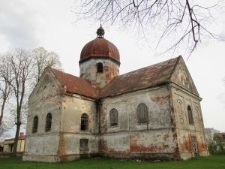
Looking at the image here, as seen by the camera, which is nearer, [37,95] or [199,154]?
[199,154]

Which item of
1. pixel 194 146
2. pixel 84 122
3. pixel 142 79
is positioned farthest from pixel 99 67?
pixel 194 146

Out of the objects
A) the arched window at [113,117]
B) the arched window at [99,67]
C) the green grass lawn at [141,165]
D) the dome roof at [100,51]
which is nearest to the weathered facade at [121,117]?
the arched window at [113,117]

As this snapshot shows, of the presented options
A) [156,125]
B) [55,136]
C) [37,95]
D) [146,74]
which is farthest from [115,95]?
[37,95]

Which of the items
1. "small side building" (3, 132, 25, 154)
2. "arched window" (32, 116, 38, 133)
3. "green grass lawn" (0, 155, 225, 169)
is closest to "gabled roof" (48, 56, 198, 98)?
"arched window" (32, 116, 38, 133)

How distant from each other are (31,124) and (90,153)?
7206 mm

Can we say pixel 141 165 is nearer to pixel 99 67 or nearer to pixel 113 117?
pixel 113 117

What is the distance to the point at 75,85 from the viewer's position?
22.2m

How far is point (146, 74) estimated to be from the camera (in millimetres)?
21672

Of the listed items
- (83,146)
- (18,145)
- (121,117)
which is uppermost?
(121,117)

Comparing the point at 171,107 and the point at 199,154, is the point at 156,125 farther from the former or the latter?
the point at 199,154

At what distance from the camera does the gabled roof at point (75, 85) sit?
Answer: 20523mm

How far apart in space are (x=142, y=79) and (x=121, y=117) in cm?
429

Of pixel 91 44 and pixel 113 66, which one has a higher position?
pixel 91 44

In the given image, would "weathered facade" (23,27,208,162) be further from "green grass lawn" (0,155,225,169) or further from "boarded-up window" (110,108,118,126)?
"green grass lawn" (0,155,225,169)
